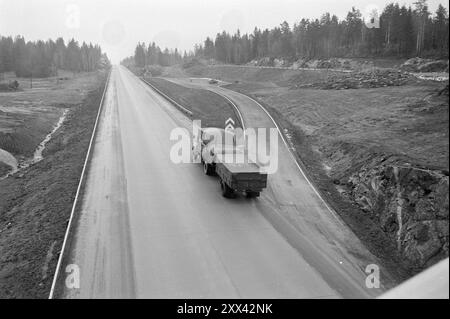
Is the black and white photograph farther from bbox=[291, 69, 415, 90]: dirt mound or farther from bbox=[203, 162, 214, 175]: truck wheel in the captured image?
bbox=[291, 69, 415, 90]: dirt mound

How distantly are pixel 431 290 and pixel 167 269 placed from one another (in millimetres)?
6176

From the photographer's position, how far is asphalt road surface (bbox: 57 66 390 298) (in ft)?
33.4

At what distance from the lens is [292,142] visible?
25.0 metres

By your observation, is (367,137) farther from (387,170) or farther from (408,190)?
(408,190)

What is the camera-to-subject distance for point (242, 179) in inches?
595

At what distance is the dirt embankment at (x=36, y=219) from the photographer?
11.2 metres

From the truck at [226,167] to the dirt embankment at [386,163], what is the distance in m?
3.16

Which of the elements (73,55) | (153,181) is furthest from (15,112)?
(73,55)

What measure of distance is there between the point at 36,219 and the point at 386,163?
13.4 metres

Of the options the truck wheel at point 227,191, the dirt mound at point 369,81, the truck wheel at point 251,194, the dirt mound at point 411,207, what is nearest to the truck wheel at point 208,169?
the truck wheel at point 227,191

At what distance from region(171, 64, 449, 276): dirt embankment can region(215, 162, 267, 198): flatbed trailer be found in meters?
2.99

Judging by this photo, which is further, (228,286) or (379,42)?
(379,42)
